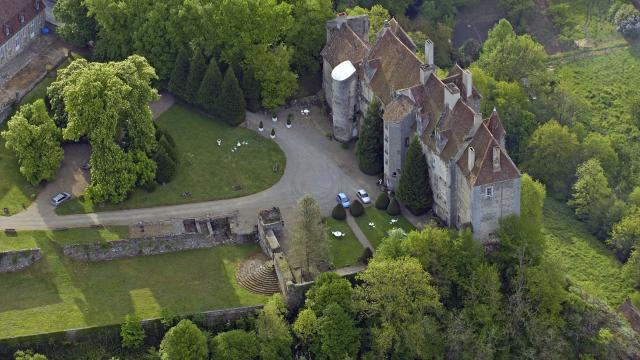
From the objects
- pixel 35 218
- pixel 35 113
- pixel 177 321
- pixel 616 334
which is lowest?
pixel 616 334

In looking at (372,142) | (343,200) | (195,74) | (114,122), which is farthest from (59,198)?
(372,142)

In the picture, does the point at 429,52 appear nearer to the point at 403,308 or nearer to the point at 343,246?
the point at 343,246

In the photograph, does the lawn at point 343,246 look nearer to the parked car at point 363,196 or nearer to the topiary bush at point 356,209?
the topiary bush at point 356,209

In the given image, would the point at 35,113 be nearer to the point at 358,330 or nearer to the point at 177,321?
the point at 177,321

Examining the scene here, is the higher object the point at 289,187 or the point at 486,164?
the point at 486,164

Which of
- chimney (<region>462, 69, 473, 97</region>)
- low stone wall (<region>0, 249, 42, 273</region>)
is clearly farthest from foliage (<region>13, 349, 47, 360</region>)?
chimney (<region>462, 69, 473, 97</region>)

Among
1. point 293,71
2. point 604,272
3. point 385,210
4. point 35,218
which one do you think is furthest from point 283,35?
point 604,272
